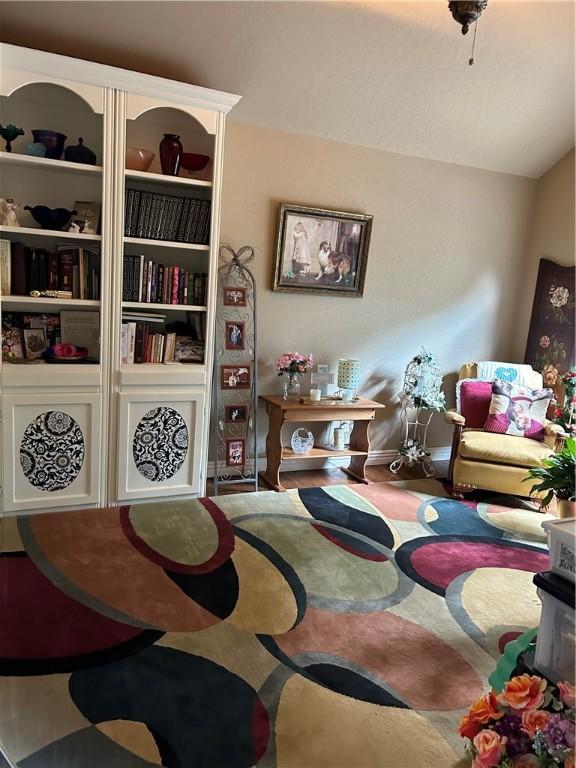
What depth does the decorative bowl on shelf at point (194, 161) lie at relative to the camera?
3316 mm

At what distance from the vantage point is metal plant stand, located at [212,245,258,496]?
3801mm

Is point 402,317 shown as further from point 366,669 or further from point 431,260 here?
point 366,669

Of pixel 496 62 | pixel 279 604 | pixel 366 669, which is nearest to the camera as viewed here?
pixel 366 669

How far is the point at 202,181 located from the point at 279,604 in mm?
2305

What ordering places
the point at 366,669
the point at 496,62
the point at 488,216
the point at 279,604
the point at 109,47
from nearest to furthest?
the point at 366,669
the point at 279,604
the point at 109,47
the point at 496,62
the point at 488,216

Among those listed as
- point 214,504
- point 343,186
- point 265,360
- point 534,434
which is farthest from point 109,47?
point 534,434

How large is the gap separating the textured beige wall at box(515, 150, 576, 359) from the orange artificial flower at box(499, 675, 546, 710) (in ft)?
13.0

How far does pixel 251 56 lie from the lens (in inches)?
128

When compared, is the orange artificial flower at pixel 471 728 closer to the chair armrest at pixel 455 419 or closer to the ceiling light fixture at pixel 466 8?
the ceiling light fixture at pixel 466 8

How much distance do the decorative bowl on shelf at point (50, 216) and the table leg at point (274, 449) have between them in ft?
5.75

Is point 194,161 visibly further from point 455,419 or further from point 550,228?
point 550,228

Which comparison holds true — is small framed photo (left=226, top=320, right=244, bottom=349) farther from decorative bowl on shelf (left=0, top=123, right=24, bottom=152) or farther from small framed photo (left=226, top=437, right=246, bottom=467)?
decorative bowl on shelf (left=0, top=123, right=24, bottom=152)

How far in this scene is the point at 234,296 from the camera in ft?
12.4

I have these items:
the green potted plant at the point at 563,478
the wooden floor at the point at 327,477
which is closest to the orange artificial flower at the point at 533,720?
the green potted plant at the point at 563,478
